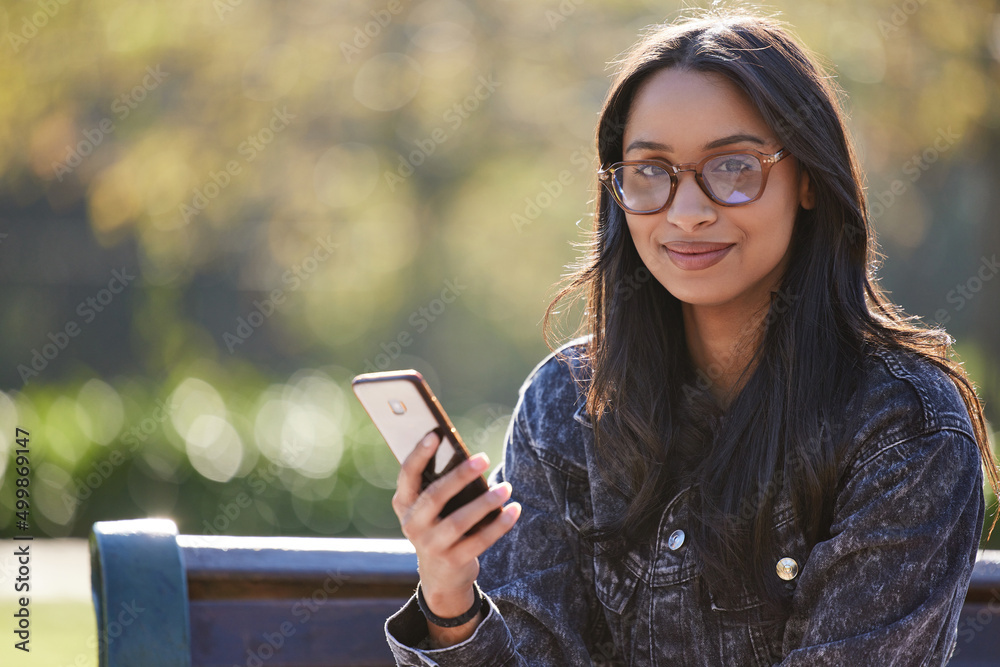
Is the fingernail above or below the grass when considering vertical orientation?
above

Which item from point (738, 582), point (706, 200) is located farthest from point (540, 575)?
point (706, 200)

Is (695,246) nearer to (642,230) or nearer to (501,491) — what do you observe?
(642,230)

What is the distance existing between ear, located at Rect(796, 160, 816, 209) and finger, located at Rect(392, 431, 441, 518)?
0.94m

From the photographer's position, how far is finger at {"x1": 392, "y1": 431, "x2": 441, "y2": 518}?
5.39ft

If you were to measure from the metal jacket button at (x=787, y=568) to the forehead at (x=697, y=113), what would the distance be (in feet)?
2.72

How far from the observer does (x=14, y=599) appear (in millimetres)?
4816

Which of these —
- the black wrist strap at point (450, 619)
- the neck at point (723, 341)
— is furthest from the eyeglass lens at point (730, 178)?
the black wrist strap at point (450, 619)

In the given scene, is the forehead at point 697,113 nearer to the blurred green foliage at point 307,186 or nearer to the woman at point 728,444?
the woman at point 728,444

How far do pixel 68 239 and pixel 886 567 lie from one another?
16620 millimetres

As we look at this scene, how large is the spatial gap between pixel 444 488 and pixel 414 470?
0.07 meters

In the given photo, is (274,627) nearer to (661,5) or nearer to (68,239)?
(661,5)

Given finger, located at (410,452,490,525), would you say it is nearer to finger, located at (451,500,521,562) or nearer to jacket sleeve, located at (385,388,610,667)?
finger, located at (451,500,521,562)

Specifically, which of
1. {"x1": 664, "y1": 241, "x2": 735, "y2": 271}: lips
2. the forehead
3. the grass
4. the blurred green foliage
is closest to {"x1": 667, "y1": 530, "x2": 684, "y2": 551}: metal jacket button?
{"x1": 664, "y1": 241, "x2": 735, "y2": 271}: lips

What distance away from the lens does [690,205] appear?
1.94 m
